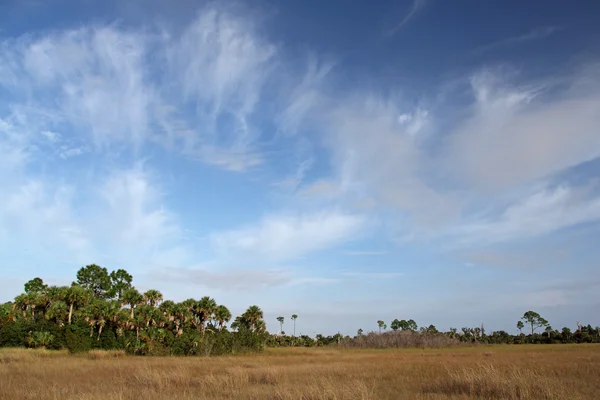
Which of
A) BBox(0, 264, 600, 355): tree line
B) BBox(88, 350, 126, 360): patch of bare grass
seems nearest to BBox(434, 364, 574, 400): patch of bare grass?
BBox(88, 350, 126, 360): patch of bare grass

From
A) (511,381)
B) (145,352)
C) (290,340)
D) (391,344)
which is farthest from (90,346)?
(391,344)

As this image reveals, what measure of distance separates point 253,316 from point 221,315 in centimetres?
997

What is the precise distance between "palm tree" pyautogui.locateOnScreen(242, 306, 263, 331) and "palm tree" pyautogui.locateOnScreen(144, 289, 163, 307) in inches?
743

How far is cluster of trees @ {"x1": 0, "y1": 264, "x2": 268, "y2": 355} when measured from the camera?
5434 cm

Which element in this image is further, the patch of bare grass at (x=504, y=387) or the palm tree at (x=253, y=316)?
the palm tree at (x=253, y=316)

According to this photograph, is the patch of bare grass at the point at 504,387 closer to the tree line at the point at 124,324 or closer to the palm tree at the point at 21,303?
the tree line at the point at 124,324

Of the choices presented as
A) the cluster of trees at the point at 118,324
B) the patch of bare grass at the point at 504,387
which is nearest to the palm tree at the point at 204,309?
the cluster of trees at the point at 118,324

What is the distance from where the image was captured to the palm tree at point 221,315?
70.1 metres

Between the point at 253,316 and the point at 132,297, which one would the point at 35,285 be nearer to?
the point at 132,297

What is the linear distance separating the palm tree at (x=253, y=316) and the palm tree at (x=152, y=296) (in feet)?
61.9

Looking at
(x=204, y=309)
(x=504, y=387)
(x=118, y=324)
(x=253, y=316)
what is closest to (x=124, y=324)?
(x=118, y=324)

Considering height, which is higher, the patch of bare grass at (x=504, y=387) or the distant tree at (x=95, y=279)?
the distant tree at (x=95, y=279)

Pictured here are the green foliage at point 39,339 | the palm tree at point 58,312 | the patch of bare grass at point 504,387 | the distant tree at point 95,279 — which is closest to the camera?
the patch of bare grass at point 504,387

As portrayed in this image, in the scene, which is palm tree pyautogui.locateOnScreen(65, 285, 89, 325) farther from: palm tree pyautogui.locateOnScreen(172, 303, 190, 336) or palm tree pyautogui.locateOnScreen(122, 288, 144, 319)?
palm tree pyautogui.locateOnScreen(172, 303, 190, 336)
